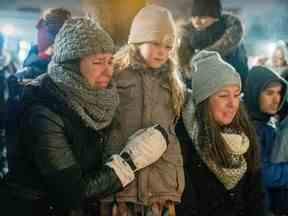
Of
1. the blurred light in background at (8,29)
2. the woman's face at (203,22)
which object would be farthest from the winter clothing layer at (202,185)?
the blurred light in background at (8,29)

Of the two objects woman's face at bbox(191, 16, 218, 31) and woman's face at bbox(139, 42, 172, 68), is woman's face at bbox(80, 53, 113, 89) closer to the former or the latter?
woman's face at bbox(139, 42, 172, 68)

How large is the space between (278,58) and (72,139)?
3975 millimetres

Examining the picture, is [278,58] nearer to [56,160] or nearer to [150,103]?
[150,103]

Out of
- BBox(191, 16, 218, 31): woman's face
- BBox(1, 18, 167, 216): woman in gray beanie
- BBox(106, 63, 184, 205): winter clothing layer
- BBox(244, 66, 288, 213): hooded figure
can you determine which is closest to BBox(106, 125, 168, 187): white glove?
BBox(1, 18, 167, 216): woman in gray beanie

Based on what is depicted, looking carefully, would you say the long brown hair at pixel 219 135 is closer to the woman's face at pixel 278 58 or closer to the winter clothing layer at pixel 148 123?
the winter clothing layer at pixel 148 123

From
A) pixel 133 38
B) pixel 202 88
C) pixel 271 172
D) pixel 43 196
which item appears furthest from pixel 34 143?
pixel 271 172

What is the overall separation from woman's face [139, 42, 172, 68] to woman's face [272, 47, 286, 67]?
317 centimetres

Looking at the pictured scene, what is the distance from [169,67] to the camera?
291cm

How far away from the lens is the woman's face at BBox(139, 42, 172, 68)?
2.83m

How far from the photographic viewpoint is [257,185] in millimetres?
3090

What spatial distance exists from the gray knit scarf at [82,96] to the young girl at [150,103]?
19 cm

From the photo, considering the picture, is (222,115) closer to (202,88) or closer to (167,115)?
(202,88)

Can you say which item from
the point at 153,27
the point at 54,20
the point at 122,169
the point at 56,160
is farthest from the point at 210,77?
the point at 54,20

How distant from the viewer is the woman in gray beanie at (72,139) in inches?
91.8
